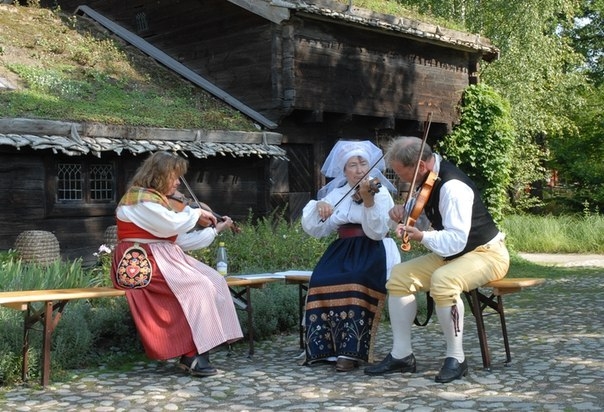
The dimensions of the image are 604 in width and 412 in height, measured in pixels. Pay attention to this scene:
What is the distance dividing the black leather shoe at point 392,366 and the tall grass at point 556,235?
1147 centimetres

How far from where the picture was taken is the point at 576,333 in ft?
22.6

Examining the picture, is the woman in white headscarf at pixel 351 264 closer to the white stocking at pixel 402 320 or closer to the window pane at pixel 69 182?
the white stocking at pixel 402 320

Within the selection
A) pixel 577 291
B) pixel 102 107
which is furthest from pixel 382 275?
pixel 102 107

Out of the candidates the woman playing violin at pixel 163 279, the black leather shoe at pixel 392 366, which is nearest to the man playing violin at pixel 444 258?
the black leather shoe at pixel 392 366

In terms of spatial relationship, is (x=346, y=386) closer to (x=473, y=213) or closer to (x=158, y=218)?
(x=473, y=213)

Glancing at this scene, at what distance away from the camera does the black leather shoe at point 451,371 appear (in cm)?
507

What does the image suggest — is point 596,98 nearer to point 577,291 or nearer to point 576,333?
point 577,291

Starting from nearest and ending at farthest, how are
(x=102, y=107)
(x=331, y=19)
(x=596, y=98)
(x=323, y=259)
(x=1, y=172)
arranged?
(x=323, y=259), (x=1, y=172), (x=102, y=107), (x=331, y=19), (x=596, y=98)

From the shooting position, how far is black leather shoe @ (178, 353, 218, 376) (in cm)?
545

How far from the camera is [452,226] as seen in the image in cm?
512

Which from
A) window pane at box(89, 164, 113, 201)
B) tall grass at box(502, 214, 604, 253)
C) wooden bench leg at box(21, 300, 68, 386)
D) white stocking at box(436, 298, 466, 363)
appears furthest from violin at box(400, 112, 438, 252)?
tall grass at box(502, 214, 604, 253)

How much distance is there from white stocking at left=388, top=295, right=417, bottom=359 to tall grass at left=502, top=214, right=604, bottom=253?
37.6ft

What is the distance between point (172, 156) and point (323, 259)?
53.9 inches

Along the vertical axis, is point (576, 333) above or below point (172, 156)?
below
